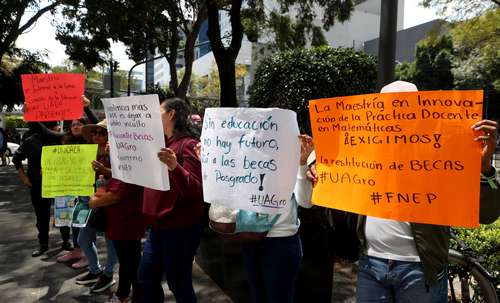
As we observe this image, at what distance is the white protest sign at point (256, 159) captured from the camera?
248cm

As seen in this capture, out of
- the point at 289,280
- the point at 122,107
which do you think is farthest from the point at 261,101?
the point at 289,280

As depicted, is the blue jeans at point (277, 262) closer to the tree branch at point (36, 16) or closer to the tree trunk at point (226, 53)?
the tree trunk at point (226, 53)

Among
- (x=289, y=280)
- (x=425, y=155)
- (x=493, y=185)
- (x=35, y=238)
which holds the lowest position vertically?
(x=35, y=238)

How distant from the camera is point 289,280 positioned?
2.83 meters

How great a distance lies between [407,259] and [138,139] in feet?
5.89

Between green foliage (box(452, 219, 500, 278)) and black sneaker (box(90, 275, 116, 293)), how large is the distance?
3190 millimetres

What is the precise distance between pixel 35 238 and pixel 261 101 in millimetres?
3718

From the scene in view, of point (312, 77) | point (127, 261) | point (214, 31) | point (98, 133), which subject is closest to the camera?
point (127, 261)

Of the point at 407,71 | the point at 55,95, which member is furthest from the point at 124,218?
the point at 407,71

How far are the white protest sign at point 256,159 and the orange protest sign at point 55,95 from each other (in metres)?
2.53

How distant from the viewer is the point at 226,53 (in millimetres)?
10617

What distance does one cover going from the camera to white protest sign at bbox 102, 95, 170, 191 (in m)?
3.02

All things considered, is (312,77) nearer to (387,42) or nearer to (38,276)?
(387,42)

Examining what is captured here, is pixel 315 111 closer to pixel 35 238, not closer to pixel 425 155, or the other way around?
pixel 425 155
